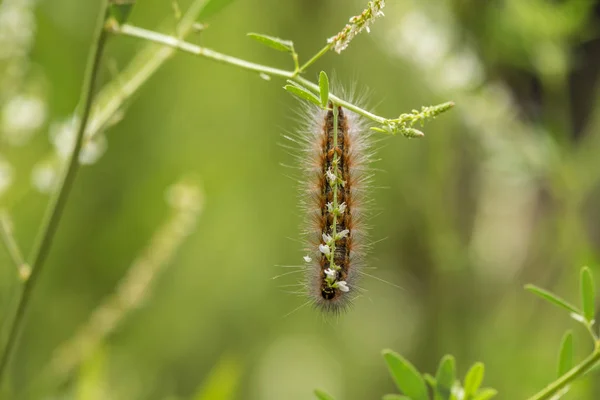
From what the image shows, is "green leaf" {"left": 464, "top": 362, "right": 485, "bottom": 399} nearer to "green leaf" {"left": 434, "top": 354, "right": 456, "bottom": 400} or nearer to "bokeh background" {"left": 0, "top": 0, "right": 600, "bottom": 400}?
"green leaf" {"left": 434, "top": 354, "right": 456, "bottom": 400}

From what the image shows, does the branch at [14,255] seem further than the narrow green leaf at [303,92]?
Yes

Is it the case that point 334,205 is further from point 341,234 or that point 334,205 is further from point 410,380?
point 410,380

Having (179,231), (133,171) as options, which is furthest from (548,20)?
(133,171)

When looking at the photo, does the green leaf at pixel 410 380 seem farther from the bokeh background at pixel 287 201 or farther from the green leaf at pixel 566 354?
the bokeh background at pixel 287 201

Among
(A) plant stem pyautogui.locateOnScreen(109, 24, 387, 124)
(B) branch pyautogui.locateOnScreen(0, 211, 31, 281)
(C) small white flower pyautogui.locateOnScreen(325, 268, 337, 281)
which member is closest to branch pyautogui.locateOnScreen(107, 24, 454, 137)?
(A) plant stem pyautogui.locateOnScreen(109, 24, 387, 124)

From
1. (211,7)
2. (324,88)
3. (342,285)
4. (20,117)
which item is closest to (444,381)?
(342,285)

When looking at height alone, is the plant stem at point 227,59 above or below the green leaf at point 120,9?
below

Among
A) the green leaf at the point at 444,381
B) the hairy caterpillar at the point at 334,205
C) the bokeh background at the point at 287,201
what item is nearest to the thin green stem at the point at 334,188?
the hairy caterpillar at the point at 334,205
